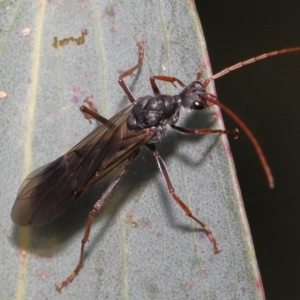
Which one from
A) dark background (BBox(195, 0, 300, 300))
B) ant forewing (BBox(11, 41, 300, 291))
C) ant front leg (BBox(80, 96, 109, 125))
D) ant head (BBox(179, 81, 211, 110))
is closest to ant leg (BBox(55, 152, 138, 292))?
ant forewing (BBox(11, 41, 300, 291))

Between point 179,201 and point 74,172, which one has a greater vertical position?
point 74,172

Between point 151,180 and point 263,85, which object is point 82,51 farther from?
point 263,85

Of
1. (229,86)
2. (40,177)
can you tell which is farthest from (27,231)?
(229,86)

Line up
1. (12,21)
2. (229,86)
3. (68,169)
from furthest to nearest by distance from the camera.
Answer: (229,86) < (68,169) < (12,21)

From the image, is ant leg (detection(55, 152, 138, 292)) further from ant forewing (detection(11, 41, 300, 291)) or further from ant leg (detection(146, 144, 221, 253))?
ant leg (detection(146, 144, 221, 253))

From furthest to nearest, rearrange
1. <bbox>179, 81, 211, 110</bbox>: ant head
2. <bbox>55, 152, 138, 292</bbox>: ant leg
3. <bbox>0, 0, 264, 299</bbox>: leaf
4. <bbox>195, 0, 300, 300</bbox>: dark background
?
<bbox>195, 0, 300, 300</bbox>: dark background < <bbox>179, 81, 211, 110</bbox>: ant head < <bbox>55, 152, 138, 292</bbox>: ant leg < <bbox>0, 0, 264, 299</bbox>: leaf

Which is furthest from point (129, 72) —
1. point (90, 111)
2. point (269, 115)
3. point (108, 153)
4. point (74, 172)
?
point (269, 115)

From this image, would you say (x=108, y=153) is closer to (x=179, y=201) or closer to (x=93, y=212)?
(x=93, y=212)
